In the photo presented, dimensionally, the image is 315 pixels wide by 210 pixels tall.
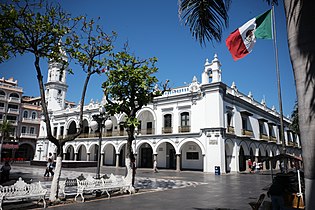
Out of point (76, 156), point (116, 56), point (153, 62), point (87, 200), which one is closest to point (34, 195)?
point (87, 200)

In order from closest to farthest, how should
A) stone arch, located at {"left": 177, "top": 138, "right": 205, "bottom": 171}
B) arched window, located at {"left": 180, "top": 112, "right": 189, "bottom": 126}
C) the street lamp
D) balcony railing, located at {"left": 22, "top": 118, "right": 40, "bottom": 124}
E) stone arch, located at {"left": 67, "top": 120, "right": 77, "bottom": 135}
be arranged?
the street lamp
arched window, located at {"left": 180, "top": 112, "right": 189, "bottom": 126}
stone arch, located at {"left": 177, "top": 138, "right": 205, "bottom": 171}
stone arch, located at {"left": 67, "top": 120, "right": 77, "bottom": 135}
balcony railing, located at {"left": 22, "top": 118, "right": 40, "bottom": 124}

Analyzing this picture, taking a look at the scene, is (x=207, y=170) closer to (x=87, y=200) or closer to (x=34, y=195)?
(x=87, y=200)

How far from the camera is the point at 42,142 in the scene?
44375 mm

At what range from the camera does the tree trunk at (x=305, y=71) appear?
2.23 m

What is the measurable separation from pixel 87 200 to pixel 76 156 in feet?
104

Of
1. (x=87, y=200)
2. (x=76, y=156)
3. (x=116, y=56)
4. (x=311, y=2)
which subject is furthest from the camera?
(x=76, y=156)

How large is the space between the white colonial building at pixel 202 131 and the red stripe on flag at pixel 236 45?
50.8ft

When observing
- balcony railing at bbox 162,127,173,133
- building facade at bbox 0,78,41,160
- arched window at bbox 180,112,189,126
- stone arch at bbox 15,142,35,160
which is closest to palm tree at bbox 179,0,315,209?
arched window at bbox 180,112,189,126

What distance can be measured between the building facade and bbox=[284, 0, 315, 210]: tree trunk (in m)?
50.7

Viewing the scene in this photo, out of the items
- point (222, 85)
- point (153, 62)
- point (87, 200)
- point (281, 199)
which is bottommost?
point (87, 200)

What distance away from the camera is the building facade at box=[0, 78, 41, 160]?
45781 millimetres

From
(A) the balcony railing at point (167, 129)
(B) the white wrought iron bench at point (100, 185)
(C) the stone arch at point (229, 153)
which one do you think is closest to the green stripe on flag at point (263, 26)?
(B) the white wrought iron bench at point (100, 185)

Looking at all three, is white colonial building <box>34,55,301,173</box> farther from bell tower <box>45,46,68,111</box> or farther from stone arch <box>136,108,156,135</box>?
bell tower <box>45,46,68,111</box>

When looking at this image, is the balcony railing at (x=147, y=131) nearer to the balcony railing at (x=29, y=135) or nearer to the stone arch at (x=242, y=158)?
the stone arch at (x=242, y=158)
